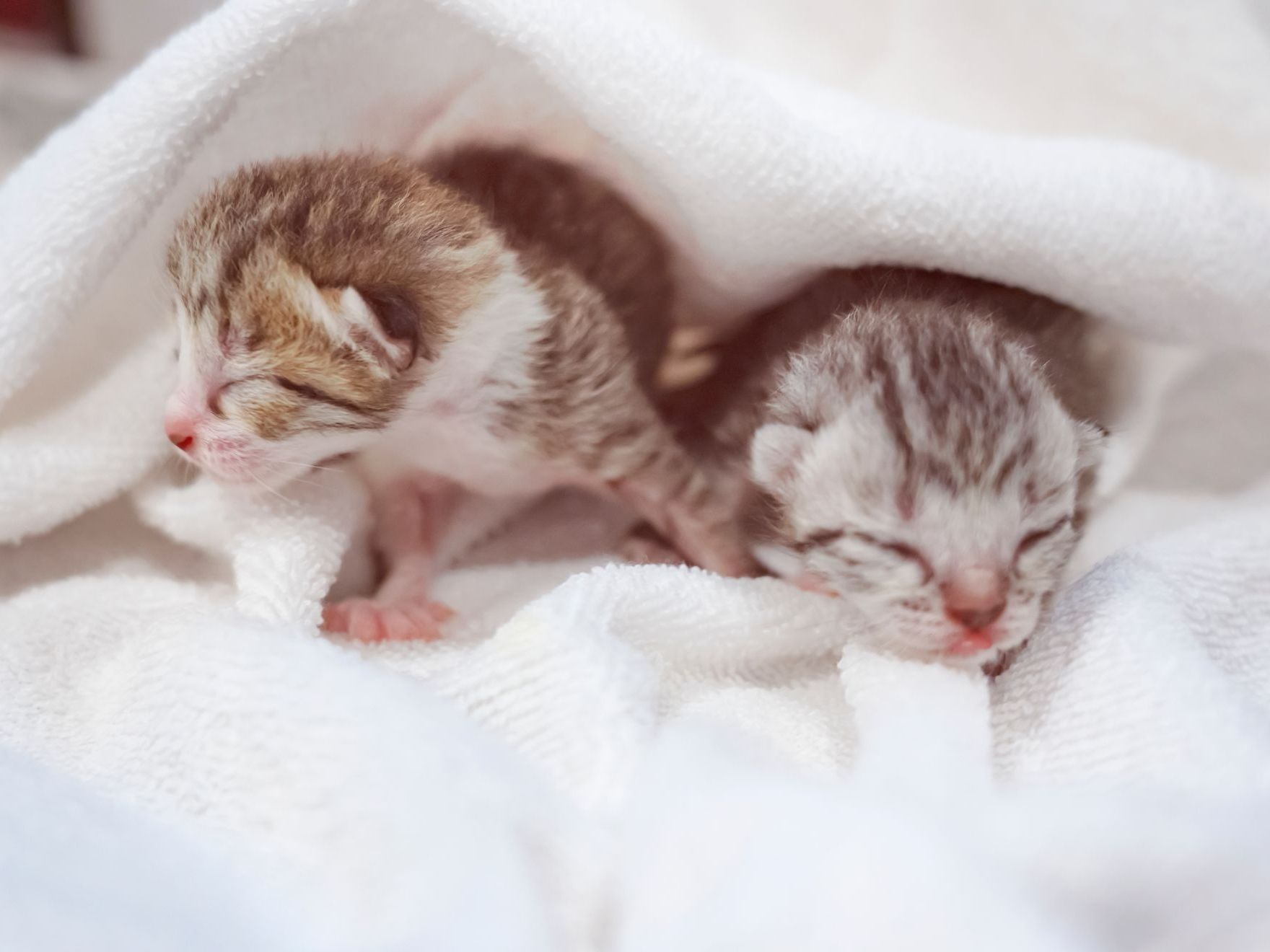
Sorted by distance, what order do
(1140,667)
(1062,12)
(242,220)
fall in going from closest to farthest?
(1140,667) < (242,220) < (1062,12)

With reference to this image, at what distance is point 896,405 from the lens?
109 centimetres

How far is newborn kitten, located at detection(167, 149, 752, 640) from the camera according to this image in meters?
1.17

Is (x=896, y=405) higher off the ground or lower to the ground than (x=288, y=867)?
higher

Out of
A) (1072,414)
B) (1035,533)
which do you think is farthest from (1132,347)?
(1035,533)

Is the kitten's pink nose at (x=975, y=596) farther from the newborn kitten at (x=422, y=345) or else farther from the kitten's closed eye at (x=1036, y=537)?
the newborn kitten at (x=422, y=345)

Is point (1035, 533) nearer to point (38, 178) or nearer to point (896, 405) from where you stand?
point (896, 405)

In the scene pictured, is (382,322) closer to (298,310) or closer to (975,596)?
(298,310)

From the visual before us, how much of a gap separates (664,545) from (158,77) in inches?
35.4

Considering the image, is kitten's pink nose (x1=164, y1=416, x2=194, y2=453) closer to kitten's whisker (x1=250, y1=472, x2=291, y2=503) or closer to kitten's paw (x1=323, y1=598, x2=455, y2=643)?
kitten's whisker (x1=250, y1=472, x2=291, y2=503)

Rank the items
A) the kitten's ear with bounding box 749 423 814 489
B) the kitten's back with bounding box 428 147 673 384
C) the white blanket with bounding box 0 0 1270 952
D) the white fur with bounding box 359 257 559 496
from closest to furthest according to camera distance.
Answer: the white blanket with bounding box 0 0 1270 952, the kitten's ear with bounding box 749 423 814 489, the white fur with bounding box 359 257 559 496, the kitten's back with bounding box 428 147 673 384

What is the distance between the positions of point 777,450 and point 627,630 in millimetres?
265

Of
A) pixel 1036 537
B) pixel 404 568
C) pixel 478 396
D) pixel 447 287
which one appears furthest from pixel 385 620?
pixel 1036 537

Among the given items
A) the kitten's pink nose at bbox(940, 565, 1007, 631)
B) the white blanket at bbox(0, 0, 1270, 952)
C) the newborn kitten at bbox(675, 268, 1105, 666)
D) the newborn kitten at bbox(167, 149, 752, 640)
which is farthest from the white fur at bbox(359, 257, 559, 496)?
the kitten's pink nose at bbox(940, 565, 1007, 631)

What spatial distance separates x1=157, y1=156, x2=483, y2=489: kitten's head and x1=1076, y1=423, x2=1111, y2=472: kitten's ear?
0.75m
